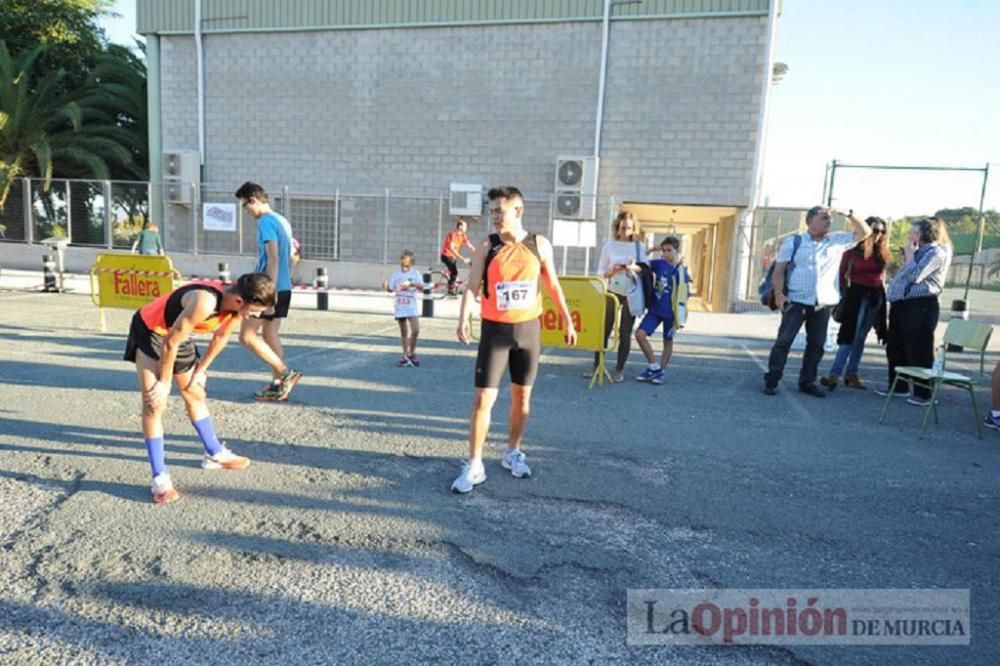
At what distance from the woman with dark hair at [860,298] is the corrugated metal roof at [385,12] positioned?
11.7 meters

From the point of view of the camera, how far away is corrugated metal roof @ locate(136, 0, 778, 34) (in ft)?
55.4

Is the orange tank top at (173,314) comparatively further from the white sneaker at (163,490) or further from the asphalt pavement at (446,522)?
the asphalt pavement at (446,522)

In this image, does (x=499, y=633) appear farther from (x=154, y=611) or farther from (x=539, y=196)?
(x=539, y=196)

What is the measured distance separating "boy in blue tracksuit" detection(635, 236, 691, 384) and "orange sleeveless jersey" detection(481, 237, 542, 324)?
11.5ft

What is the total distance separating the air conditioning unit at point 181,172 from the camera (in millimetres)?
20156

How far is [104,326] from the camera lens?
9.88m

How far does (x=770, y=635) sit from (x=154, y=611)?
2675mm

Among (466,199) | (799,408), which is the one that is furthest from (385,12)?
(799,408)

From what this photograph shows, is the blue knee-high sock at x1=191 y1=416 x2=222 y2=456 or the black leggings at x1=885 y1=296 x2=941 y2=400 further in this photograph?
the black leggings at x1=885 y1=296 x2=941 y2=400

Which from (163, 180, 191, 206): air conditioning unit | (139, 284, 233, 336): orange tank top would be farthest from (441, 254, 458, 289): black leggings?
(139, 284, 233, 336): orange tank top

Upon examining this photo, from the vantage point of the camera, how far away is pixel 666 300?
24.5ft

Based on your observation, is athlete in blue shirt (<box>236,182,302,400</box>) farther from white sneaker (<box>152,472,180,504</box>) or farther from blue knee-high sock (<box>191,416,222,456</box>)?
white sneaker (<box>152,472,180,504</box>)

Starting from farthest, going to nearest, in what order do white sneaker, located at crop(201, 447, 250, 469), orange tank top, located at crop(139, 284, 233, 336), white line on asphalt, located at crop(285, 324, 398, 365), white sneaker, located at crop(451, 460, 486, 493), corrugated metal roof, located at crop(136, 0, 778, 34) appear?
corrugated metal roof, located at crop(136, 0, 778, 34) < white line on asphalt, located at crop(285, 324, 398, 365) < white sneaker, located at crop(201, 447, 250, 469) < white sneaker, located at crop(451, 460, 486, 493) < orange tank top, located at crop(139, 284, 233, 336)

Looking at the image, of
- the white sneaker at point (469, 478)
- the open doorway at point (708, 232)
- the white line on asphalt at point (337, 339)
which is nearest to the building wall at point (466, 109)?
the open doorway at point (708, 232)
